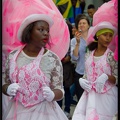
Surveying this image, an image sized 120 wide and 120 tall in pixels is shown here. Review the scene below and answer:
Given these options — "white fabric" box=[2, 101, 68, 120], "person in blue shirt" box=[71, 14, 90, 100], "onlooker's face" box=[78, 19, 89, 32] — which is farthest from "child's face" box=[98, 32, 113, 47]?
"white fabric" box=[2, 101, 68, 120]

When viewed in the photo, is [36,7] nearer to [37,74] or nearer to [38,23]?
[38,23]

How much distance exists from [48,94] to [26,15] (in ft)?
2.02

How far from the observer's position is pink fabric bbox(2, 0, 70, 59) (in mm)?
3539

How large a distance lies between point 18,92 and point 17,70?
0.16 metres

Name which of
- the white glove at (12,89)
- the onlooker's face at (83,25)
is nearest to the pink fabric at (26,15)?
the white glove at (12,89)

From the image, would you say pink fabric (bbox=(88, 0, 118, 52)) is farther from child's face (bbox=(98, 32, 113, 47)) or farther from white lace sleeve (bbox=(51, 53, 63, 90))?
white lace sleeve (bbox=(51, 53, 63, 90))

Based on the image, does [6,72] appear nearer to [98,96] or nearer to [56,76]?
[56,76]

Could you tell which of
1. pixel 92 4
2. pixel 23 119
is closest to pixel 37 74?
pixel 23 119

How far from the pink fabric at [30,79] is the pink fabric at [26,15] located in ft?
0.58

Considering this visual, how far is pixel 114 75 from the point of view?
12.4 ft

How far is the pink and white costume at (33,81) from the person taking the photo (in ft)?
11.6

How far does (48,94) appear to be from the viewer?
11.4 feet

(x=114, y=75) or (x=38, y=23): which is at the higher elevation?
(x=38, y=23)

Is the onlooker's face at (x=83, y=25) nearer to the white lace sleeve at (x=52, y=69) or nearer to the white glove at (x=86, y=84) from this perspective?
the white glove at (x=86, y=84)
